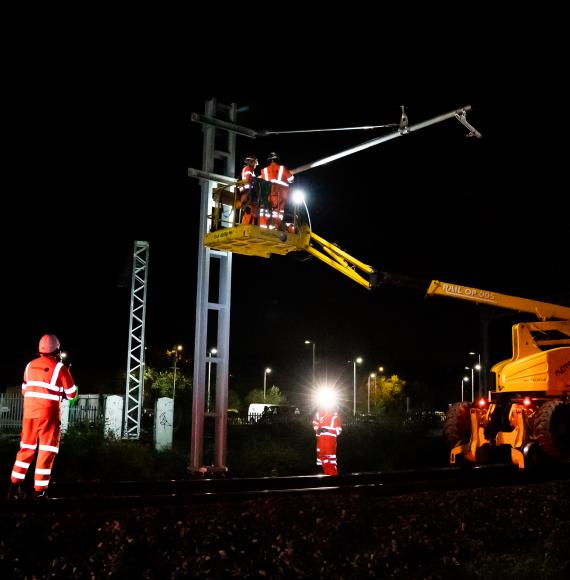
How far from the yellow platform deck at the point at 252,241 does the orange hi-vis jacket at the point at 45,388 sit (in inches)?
181

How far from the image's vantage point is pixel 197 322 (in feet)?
42.0

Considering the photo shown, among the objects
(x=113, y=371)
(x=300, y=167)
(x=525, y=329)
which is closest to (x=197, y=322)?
(x=300, y=167)

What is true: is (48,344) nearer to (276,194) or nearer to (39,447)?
(39,447)

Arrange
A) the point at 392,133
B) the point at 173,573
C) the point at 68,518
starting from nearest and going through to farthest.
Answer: the point at 173,573 < the point at 68,518 < the point at 392,133

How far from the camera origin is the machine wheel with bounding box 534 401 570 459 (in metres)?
12.4

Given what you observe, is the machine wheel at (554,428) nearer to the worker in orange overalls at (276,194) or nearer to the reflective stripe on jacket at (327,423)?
the reflective stripe on jacket at (327,423)

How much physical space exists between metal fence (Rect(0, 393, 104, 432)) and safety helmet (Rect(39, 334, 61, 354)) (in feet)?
42.1

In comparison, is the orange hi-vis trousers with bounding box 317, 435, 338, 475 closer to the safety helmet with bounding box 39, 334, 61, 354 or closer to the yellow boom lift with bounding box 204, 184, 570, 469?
the yellow boom lift with bounding box 204, 184, 570, 469

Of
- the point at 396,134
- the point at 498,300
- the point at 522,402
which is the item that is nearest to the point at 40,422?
the point at 396,134

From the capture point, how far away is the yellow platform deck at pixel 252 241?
1202 cm

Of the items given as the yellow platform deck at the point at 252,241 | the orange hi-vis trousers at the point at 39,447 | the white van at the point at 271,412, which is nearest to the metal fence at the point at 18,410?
the yellow platform deck at the point at 252,241

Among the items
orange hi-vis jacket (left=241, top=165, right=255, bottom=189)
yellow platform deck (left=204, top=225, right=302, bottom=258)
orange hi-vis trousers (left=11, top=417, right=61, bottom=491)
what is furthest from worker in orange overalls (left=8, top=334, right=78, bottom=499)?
orange hi-vis jacket (left=241, top=165, right=255, bottom=189)

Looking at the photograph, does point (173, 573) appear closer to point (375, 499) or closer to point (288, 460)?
point (375, 499)

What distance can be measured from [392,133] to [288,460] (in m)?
8.54
